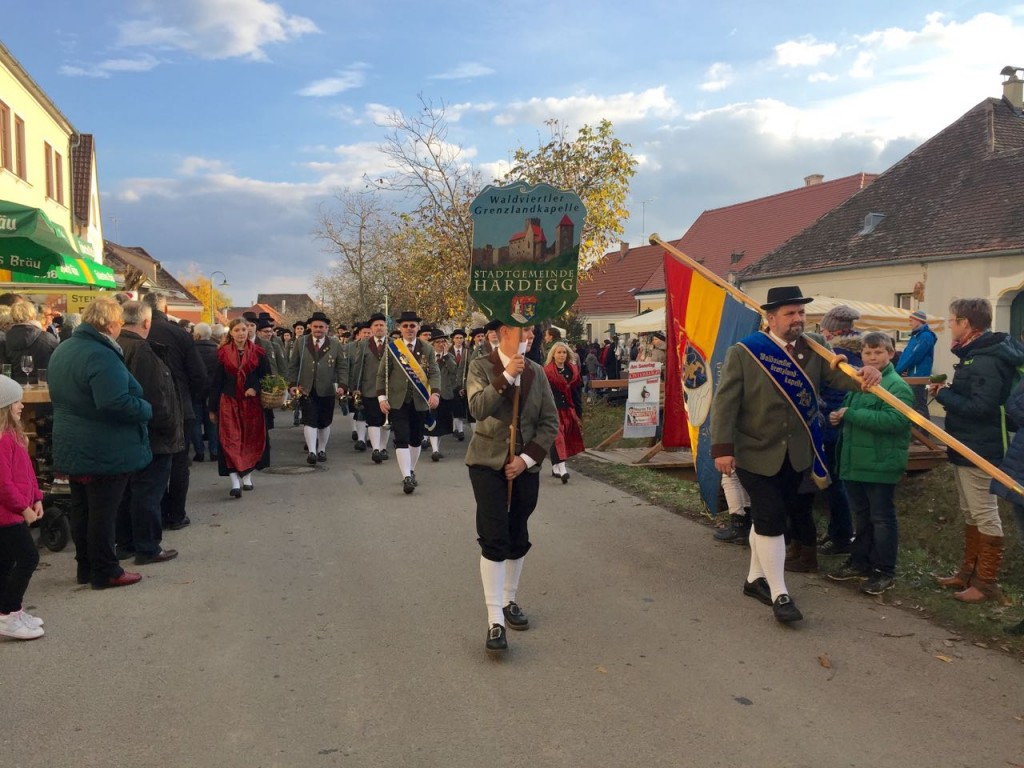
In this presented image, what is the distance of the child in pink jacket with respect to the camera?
4.87m

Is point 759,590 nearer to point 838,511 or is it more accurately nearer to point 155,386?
point 838,511

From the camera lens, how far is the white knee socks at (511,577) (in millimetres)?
5207

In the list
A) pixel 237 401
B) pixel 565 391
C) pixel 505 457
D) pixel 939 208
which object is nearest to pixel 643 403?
pixel 565 391

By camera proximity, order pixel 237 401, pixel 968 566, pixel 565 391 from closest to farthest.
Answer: pixel 968 566 < pixel 237 401 < pixel 565 391

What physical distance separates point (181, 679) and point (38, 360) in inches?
196

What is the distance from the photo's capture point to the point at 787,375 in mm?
5465

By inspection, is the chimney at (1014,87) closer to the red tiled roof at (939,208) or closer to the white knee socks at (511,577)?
the red tiled roof at (939,208)

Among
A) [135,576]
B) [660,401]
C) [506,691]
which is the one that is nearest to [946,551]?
[506,691]

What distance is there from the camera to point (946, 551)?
7348mm

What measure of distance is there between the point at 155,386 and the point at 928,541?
6.75 m

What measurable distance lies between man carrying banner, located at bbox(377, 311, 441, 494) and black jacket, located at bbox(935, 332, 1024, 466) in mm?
5709

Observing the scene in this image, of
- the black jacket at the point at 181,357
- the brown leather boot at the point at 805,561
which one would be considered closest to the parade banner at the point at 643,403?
the brown leather boot at the point at 805,561

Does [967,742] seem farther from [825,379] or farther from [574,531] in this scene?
[574,531]

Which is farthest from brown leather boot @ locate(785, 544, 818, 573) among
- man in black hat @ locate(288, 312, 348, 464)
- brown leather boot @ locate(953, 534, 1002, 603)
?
man in black hat @ locate(288, 312, 348, 464)
